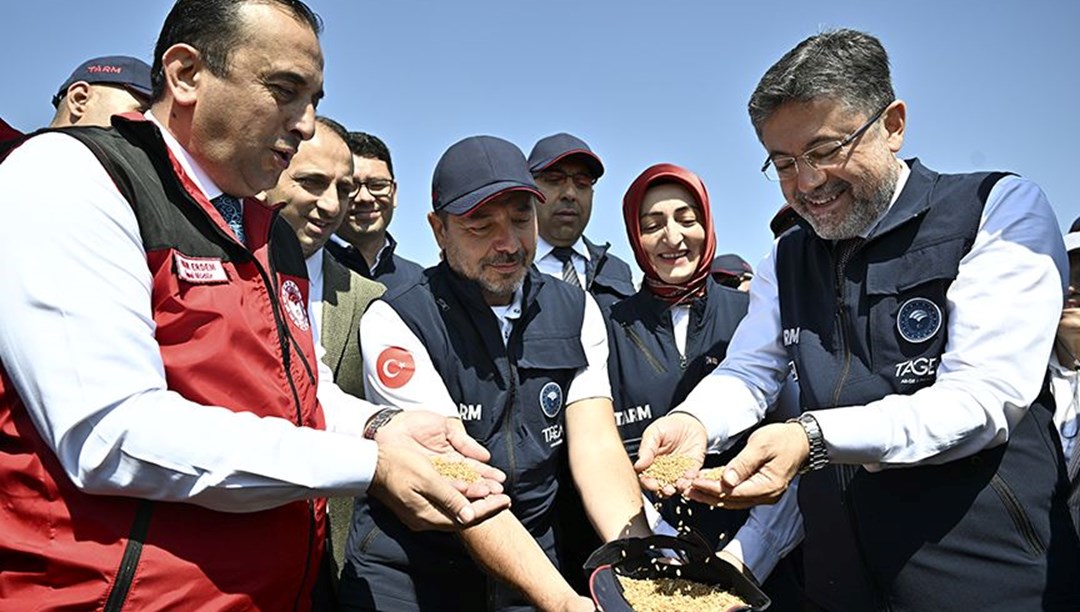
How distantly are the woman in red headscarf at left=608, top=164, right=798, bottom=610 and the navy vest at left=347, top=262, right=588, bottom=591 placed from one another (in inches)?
20.6

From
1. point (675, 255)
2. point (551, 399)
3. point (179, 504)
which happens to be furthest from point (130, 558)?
point (675, 255)

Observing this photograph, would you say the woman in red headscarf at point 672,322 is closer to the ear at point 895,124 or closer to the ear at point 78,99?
the ear at point 895,124

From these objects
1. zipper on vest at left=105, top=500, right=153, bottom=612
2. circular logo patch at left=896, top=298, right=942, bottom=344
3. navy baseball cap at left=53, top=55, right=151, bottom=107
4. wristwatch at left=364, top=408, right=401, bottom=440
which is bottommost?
zipper on vest at left=105, top=500, right=153, bottom=612

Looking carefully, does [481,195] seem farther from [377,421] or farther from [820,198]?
[820,198]

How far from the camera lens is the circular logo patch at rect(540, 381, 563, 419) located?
11.9 feet

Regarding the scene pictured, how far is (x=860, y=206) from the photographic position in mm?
3236

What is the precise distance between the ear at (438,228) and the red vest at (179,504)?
4.47 ft

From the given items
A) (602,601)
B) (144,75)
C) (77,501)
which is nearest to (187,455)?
(77,501)

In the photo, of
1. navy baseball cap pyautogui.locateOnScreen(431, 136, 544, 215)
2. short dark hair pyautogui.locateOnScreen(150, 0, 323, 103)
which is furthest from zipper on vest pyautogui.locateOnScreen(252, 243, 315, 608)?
navy baseball cap pyautogui.locateOnScreen(431, 136, 544, 215)

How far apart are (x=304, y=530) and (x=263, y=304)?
67 centimetres

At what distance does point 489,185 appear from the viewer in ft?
12.4

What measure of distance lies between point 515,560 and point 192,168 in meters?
1.70

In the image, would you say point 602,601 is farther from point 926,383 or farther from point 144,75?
point 144,75

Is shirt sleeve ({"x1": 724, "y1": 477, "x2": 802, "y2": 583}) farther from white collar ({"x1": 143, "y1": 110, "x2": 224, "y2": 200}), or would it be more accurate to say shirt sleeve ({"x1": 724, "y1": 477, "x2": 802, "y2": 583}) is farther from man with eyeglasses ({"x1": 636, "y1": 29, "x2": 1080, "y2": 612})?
white collar ({"x1": 143, "y1": 110, "x2": 224, "y2": 200})
